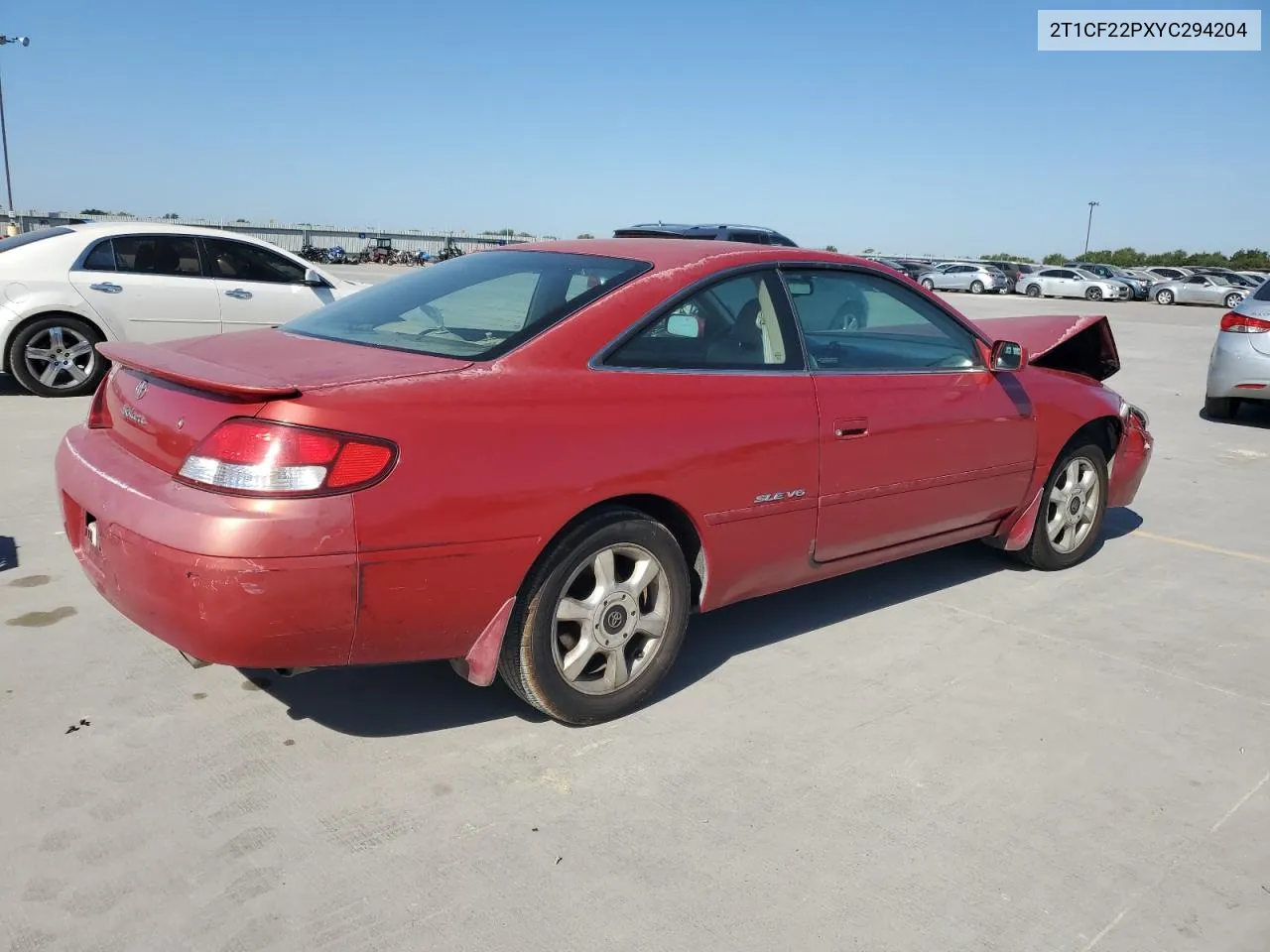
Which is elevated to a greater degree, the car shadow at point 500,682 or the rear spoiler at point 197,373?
the rear spoiler at point 197,373

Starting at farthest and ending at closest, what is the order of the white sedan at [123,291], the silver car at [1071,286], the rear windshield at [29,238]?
the silver car at [1071,286]
the rear windshield at [29,238]
the white sedan at [123,291]

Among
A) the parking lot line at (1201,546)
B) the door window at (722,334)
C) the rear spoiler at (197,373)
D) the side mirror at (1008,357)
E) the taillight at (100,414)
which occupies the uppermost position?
the door window at (722,334)

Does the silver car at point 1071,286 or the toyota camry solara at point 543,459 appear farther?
the silver car at point 1071,286

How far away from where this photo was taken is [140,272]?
9.17 m

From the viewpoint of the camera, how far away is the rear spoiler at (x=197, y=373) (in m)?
2.75

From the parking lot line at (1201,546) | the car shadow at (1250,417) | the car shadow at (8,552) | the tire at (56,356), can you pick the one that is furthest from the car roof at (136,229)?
the car shadow at (1250,417)

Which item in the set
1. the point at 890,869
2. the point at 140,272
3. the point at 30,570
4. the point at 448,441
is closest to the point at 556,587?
the point at 448,441

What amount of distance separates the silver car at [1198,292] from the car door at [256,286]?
125ft

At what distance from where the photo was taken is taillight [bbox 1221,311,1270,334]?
31.2 ft

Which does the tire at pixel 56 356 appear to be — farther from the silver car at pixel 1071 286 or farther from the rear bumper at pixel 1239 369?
the silver car at pixel 1071 286

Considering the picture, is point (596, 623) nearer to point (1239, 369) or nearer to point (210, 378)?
point (210, 378)

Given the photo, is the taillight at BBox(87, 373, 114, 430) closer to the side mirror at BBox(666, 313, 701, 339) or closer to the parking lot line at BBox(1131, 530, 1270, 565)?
the side mirror at BBox(666, 313, 701, 339)

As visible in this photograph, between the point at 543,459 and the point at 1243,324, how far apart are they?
884cm

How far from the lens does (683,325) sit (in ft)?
11.7
